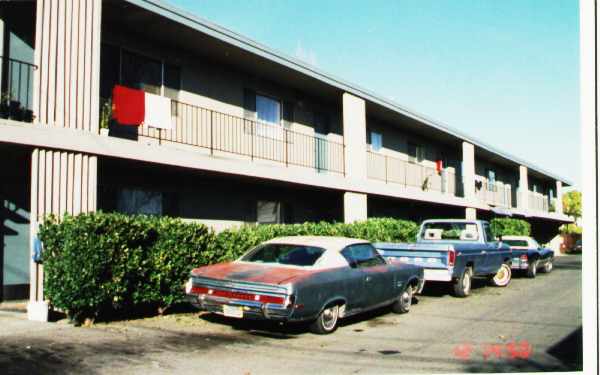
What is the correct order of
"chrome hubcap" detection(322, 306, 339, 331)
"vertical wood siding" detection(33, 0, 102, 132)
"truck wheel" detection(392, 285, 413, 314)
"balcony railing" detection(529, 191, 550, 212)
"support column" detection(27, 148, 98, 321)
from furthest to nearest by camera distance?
"balcony railing" detection(529, 191, 550, 212), "truck wheel" detection(392, 285, 413, 314), "vertical wood siding" detection(33, 0, 102, 132), "support column" detection(27, 148, 98, 321), "chrome hubcap" detection(322, 306, 339, 331)

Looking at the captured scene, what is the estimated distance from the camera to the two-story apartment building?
9.58 meters

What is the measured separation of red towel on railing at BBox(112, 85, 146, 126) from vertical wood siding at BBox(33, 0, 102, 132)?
96 cm

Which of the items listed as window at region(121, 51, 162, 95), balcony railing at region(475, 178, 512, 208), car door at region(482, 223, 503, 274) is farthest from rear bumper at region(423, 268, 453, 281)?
balcony railing at region(475, 178, 512, 208)

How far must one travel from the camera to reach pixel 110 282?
8578mm

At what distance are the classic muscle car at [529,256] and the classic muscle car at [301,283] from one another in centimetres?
825

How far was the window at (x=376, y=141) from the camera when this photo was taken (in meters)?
21.8

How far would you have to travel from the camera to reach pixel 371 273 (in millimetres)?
9227

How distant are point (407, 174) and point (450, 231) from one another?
9.26 metres

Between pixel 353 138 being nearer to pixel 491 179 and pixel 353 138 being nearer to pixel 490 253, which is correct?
pixel 490 253

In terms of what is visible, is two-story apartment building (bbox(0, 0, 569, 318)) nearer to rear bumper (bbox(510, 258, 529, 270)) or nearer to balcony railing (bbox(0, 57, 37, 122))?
balcony railing (bbox(0, 57, 37, 122))

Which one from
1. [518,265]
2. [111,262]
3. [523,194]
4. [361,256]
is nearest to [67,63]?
[111,262]

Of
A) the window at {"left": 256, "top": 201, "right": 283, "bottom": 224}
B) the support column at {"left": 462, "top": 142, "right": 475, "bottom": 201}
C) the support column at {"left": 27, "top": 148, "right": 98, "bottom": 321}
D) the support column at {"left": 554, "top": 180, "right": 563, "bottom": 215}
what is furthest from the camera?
the support column at {"left": 554, "top": 180, "right": 563, "bottom": 215}

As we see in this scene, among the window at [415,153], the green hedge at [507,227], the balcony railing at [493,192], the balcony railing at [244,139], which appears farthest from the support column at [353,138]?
the balcony railing at [493,192]

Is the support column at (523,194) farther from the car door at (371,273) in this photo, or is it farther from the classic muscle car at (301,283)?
the car door at (371,273)
